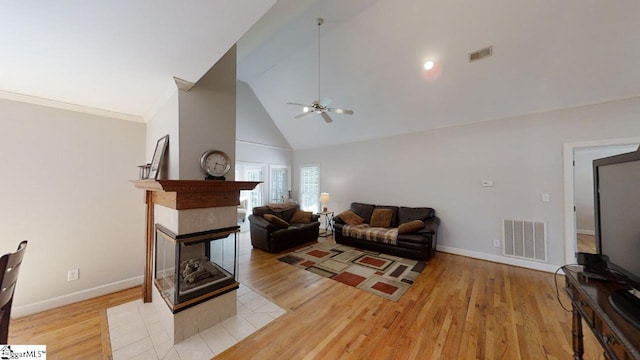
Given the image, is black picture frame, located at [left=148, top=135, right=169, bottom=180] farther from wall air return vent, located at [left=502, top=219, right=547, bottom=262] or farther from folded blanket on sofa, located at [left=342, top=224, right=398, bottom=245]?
wall air return vent, located at [left=502, top=219, right=547, bottom=262]

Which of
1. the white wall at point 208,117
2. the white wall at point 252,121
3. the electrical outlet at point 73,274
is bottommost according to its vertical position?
the electrical outlet at point 73,274

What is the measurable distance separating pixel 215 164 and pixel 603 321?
2.79 m

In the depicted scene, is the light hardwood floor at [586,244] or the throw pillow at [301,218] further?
the throw pillow at [301,218]

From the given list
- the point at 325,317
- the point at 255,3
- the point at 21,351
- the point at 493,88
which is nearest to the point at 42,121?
the point at 21,351

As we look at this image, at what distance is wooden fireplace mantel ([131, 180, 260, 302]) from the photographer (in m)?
1.86

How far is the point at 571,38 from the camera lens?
2.63 meters

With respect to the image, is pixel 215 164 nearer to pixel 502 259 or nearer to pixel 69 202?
pixel 69 202

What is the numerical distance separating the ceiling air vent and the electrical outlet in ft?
19.7

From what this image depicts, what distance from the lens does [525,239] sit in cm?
360

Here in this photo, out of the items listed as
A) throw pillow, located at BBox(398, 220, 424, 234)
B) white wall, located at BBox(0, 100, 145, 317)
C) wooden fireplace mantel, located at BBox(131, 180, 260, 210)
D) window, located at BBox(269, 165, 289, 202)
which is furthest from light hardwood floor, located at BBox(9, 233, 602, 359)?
window, located at BBox(269, 165, 289, 202)

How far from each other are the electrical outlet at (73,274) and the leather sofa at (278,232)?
8.22 ft

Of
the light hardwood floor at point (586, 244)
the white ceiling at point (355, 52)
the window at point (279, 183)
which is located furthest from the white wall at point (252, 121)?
the light hardwood floor at point (586, 244)

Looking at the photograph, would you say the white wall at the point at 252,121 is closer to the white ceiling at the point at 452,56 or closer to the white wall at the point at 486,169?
the white ceiling at the point at 452,56

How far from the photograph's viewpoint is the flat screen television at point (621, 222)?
0.98 meters
